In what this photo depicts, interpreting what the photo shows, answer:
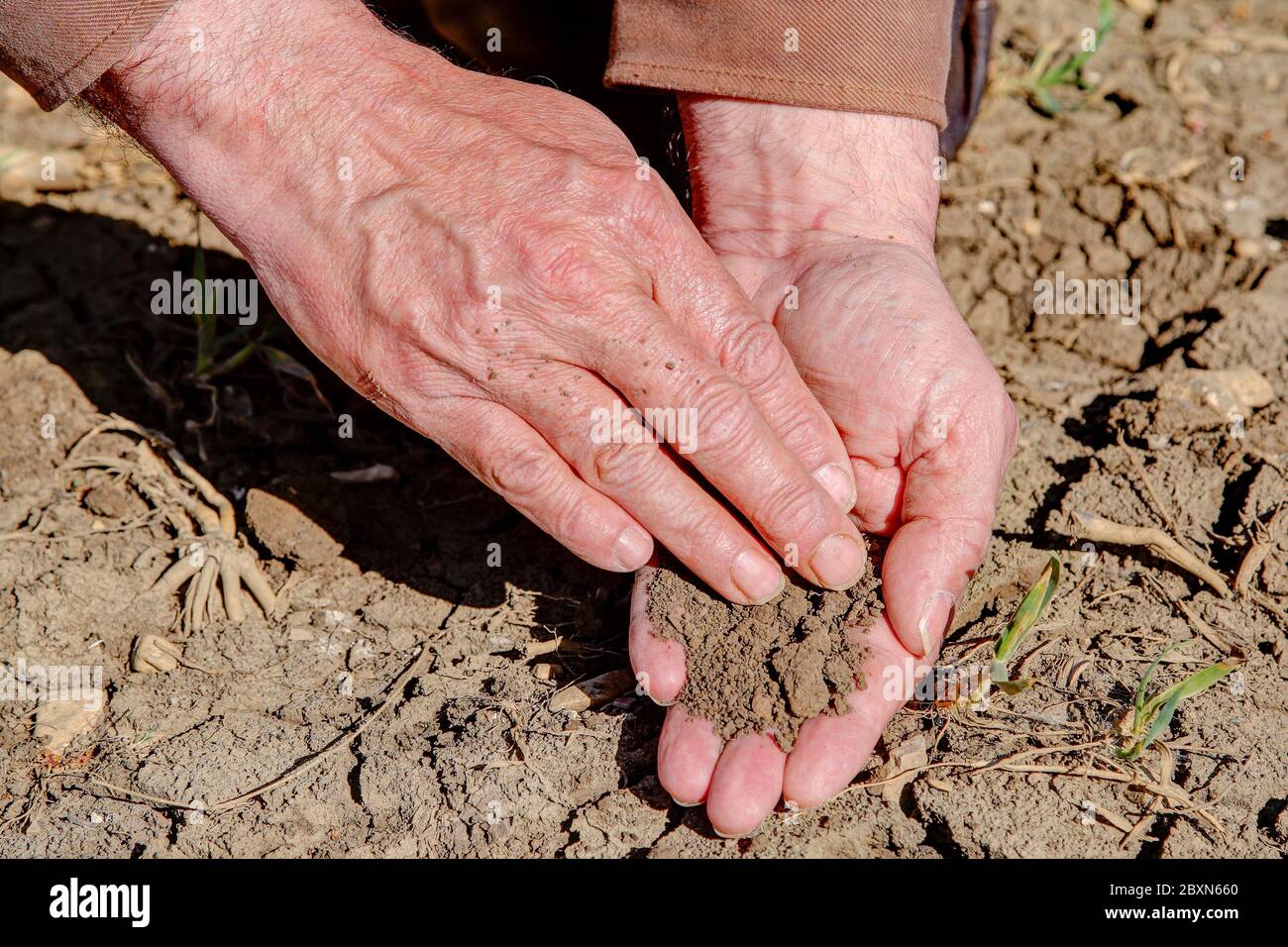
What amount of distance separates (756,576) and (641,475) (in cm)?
26

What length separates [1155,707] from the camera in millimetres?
1835

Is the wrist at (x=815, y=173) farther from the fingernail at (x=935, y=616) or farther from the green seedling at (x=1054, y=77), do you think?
the green seedling at (x=1054, y=77)

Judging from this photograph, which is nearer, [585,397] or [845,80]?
[585,397]

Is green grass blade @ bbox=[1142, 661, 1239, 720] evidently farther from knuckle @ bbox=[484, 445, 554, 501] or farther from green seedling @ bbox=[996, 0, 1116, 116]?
green seedling @ bbox=[996, 0, 1116, 116]

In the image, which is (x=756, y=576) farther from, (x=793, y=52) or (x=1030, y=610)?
(x=793, y=52)

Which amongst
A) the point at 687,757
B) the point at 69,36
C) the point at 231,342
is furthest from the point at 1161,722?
the point at 231,342

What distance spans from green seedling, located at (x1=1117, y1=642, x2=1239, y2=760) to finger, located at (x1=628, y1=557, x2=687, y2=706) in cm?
73

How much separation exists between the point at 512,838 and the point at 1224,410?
5.61 feet

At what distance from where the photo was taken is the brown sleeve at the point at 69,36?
74.2 inches

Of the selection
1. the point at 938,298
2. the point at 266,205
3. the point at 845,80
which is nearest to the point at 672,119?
the point at 845,80

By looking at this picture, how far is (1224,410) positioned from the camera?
240 cm

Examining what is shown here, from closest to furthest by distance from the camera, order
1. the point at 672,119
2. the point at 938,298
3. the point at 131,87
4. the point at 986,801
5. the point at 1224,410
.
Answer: the point at 986,801 → the point at 131,87 → the point at 938,298 → the point at 1224,410 → the point at 672,119

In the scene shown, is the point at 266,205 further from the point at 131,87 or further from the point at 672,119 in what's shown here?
the point at 672,119

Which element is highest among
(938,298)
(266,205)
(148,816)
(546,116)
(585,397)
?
(546,116)
